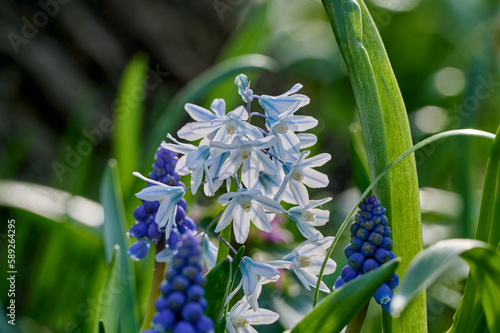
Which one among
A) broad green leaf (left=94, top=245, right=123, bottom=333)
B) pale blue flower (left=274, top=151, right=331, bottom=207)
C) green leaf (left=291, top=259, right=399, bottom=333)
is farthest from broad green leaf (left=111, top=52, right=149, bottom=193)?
green leaf (left=291, top=259, right=399, bottom=333)

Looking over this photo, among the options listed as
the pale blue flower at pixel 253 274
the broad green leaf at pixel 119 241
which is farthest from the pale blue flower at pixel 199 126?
the broad green leaf at pixel 119 241

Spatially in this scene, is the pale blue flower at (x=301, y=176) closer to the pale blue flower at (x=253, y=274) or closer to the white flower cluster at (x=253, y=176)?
the white flower cluster at (x=253, y=176)

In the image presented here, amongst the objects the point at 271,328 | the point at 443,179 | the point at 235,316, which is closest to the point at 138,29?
the point at 443,179

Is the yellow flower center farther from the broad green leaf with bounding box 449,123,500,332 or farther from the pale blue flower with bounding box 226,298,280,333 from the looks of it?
the broad green leaf with bounding box 449,123,500,332

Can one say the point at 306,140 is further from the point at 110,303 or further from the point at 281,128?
the point at 110,303

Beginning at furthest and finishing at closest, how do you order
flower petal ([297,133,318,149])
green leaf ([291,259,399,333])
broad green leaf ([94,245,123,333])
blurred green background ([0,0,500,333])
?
blurred green background ([0,0,500,333]) < broad green leaf ([94,245,123,333]) < flower petal ([297,133,318,149]) < green leaf ([291,259,399,333])

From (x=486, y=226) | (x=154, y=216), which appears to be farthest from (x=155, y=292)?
(x=486, y=226)
